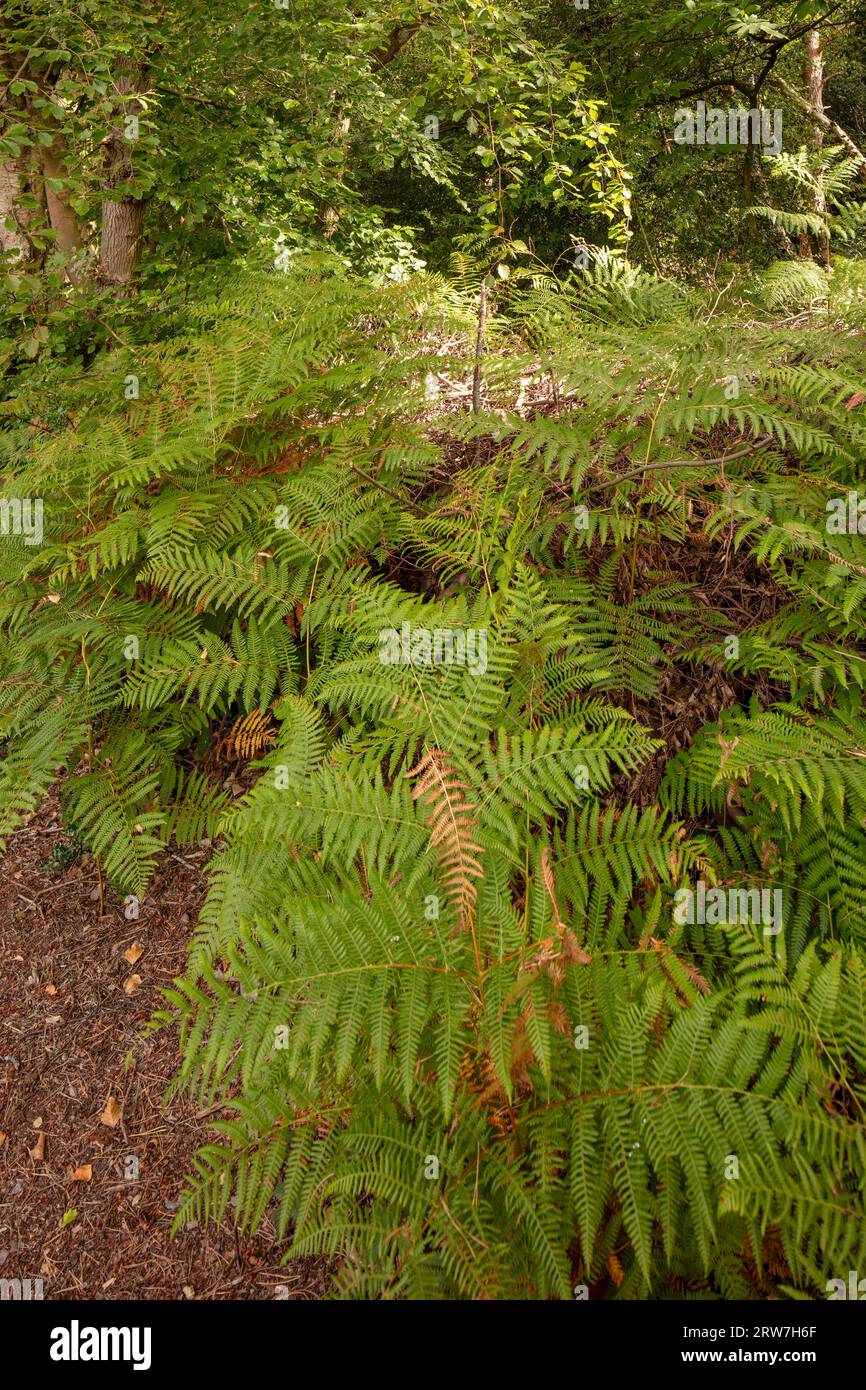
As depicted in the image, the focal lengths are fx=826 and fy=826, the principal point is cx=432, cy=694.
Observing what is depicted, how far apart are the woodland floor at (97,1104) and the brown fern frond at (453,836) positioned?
3.60 feet

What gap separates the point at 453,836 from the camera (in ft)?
5.98

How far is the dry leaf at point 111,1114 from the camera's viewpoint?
2582 mm

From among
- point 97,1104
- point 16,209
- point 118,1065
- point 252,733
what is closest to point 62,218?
point 16,209

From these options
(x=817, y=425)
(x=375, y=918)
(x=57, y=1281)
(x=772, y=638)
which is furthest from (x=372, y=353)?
(x=57, y=1281)

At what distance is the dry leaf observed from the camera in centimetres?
258

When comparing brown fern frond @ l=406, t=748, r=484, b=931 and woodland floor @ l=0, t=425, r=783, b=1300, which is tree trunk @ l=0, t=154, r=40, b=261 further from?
brown fern frond @ l=406, t=748, r=484, b=931

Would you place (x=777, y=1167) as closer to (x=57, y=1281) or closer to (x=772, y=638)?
(x=772, y=638)

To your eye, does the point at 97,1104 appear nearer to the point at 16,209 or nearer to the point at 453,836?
the point at 453,836

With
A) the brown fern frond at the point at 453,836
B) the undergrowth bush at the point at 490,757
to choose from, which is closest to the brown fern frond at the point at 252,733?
the undergrowth bush at the point at 490,757

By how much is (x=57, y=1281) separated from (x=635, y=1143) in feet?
5.92

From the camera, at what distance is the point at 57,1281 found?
2.30 meters

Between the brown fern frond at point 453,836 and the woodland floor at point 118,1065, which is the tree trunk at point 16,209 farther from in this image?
the brown fern frond at point 453,836

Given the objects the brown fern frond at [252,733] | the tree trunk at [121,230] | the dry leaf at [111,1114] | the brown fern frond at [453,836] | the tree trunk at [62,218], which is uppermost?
the tree trunk at [62,218]

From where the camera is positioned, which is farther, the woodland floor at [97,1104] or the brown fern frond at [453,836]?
the woodland floor at [97,1104]
